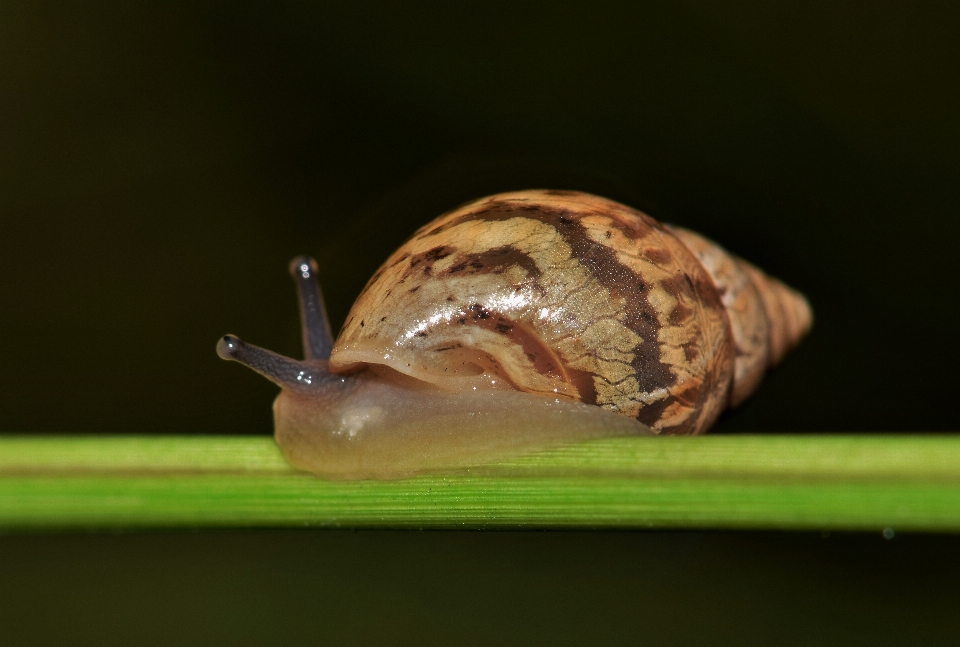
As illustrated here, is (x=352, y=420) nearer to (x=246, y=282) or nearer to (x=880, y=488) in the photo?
(x=880, y=488)

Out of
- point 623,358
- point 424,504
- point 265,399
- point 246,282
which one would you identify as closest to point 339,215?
point 246,282

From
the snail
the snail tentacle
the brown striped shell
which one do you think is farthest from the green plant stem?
the snail tentacle

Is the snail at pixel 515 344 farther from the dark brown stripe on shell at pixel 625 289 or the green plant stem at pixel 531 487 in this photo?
the green plant stem at pixel 531 487

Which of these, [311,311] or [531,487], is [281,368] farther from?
[531,487]

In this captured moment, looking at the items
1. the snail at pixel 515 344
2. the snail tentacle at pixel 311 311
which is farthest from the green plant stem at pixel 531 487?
the snail tentacle at pixel 311 311

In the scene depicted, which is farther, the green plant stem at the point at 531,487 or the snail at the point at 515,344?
the snail at the point at 515,344

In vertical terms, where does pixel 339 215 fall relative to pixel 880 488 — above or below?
above

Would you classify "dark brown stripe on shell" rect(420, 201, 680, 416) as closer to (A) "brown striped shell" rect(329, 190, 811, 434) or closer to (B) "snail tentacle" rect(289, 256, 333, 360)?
(A) "brown striped shell" rect(329, 190, 811, 434)
